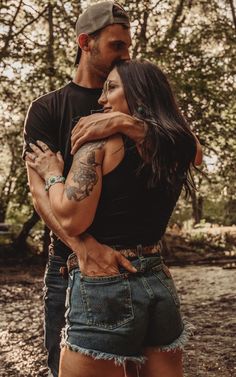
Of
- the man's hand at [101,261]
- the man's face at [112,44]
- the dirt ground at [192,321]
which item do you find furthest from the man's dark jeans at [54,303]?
the dirt ground at [192,321]

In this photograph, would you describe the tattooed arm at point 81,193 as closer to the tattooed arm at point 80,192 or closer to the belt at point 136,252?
the tattooed arm at point 80,192

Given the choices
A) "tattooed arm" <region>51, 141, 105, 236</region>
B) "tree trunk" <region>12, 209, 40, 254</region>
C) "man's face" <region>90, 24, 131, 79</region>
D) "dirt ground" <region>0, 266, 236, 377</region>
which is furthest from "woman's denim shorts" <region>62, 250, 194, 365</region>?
"tree trunk" <region>12, 209, 40, 254</region>

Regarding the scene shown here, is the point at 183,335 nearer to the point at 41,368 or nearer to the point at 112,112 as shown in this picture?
the point at 112,112

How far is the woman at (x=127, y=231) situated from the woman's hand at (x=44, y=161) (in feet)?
0.31

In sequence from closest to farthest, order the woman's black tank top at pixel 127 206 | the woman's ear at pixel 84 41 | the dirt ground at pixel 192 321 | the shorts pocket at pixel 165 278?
the woman's black tank top at pixel 127 206 < the shorts pocket at pixel 165 278 < the woman's ear at pixel 84 41 < the dirt ground at pixel 192 321

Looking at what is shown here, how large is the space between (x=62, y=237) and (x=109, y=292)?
36cm

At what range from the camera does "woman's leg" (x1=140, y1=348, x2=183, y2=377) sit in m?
2.20

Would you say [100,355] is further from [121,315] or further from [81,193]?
[81,193]

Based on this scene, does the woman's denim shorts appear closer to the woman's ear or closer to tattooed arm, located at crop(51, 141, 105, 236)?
tattooed arm, located at crop(51, 141, 105, 236)

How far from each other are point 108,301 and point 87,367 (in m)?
0.25

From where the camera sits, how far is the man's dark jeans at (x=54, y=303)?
2.89m

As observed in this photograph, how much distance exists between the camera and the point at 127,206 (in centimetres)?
212

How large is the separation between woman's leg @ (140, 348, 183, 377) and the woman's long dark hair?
683mm

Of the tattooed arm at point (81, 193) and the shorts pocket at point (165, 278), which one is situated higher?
the tattooed arm at point (81, 193)
